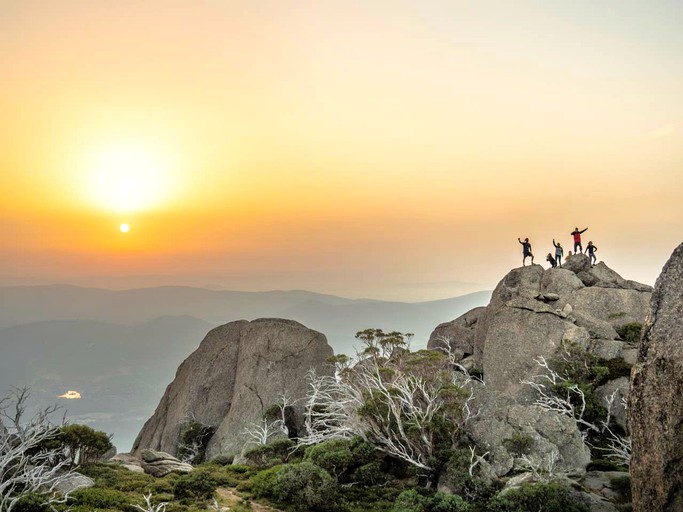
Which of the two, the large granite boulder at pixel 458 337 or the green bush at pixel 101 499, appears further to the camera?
the large granite boulder at pixel 458 337

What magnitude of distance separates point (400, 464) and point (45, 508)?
699 inches

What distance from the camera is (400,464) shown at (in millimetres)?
26297

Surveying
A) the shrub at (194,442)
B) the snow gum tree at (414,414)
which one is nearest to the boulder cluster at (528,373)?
the shrub at (194,442)

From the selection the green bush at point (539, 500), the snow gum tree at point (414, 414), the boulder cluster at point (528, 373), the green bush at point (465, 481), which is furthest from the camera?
the snow gum tree at point (414, 414)

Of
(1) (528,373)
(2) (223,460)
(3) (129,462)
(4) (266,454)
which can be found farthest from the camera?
(1) (528,373)

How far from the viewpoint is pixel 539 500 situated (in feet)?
59.7

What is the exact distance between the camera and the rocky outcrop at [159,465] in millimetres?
27344

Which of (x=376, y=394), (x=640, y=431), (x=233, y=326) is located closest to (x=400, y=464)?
(x=376, y=394)

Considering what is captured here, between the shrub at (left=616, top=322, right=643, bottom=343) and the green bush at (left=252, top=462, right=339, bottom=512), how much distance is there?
1156 inches

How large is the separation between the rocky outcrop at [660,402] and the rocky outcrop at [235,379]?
31.9 meters

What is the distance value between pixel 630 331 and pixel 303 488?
104 feet

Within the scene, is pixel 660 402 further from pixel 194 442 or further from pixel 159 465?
pixel 194 442

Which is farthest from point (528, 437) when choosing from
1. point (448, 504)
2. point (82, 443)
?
point (82, 443)

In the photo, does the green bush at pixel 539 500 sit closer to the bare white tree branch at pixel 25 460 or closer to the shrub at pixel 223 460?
the bare white tree branch at pixel 25 460
